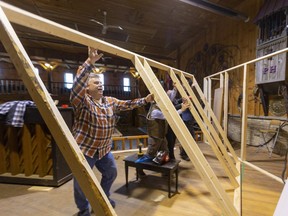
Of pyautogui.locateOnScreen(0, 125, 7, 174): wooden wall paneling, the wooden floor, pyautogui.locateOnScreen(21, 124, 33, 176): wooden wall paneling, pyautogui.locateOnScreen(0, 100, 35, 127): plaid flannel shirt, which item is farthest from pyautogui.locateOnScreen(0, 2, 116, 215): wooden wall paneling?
pyautogui.locateOnScreen(0, 125, 7, 174): wooden wall paneling

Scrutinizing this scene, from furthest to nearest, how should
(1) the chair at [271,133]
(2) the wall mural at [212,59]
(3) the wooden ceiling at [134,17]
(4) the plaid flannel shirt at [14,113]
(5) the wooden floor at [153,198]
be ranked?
1. (2) the wall mural at [212,59]
2. (3) the wooden ceiling at [134,17]
3. (1) the chair at [271,133]
4. (4) the plaid flannel shirt at [14,113]
5. (5) the wooden floor at [153,198]

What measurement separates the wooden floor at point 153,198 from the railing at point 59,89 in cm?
A: 772

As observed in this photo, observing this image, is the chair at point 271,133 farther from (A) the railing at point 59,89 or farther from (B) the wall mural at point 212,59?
(A) the railing at point 59,89

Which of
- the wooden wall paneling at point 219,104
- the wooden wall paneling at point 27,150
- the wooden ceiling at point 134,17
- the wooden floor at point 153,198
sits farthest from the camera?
the wooden ceiling at point 134,17

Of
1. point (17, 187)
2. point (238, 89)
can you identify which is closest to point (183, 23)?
point (238, 89)

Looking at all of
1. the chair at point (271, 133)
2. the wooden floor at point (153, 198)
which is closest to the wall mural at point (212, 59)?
the chair at point (271, 133)

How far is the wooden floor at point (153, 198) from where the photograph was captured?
1.82 meters

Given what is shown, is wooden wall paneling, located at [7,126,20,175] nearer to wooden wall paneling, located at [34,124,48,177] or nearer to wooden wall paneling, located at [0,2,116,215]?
wooden wall paneling, located at [34,124,48,177]

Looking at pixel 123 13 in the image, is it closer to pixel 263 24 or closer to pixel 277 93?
pixel 263 24

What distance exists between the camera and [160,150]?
2.38m

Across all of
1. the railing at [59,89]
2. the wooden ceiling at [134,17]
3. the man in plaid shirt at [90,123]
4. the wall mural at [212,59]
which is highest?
the wooden ceiling at [134,17]

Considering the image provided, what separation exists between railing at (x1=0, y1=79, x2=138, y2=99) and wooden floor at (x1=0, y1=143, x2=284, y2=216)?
25.3ft

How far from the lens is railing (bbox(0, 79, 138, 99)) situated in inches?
344

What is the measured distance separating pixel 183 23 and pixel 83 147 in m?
4.80
